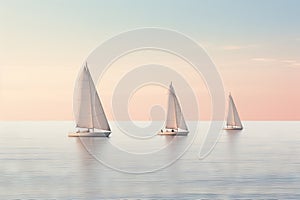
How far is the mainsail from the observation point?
11906cm

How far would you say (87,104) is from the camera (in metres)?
120

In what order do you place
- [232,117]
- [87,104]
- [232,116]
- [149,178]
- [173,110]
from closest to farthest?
[149,178] < [87,104] < [173,110] < [232,116] < [232,117]

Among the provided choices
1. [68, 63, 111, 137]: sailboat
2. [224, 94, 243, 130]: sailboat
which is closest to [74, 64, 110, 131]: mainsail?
[68, 63, 111, 137]: sailboat

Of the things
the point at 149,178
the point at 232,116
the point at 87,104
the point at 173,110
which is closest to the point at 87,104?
the point at 87,104

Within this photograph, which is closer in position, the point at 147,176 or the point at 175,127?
the point at 147,176

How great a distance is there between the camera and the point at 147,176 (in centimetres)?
6450

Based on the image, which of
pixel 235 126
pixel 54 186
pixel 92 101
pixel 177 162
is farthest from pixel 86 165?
pixel 235 126

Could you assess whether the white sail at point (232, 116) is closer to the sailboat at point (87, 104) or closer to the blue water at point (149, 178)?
the sailboat at point (87, 104)

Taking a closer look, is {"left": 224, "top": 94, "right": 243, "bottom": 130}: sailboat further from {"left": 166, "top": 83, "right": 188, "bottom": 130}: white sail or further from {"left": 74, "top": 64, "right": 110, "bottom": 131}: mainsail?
{"left": 74, "top": 64, "right": 110, "bottom": 131}: mainsail

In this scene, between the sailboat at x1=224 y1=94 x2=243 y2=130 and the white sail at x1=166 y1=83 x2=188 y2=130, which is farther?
the sailboat at x1=224 y1=94 x2=243 y2=130

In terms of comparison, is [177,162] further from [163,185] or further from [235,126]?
[235,126]

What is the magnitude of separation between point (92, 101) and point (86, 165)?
141 ft

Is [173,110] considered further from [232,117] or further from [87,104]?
[232,117]

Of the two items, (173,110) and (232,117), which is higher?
(232,117)
